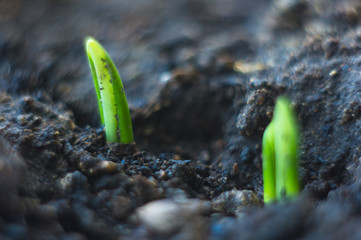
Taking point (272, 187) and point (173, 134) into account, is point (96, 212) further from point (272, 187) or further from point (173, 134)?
point (173, 134)

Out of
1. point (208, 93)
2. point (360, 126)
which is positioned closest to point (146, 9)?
point (208, 93)

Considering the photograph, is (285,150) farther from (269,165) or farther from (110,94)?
(110,94)

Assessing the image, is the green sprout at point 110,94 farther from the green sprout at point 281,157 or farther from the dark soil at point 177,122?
the green sprout at point 281,157

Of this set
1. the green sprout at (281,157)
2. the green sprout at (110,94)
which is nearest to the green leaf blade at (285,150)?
the green sprout at (281,157)

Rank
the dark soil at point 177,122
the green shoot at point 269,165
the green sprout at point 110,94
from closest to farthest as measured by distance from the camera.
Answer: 1. the dark soil at point 177,122
2. the green shoot at point 269,165
3. the green sprout at point 110,94

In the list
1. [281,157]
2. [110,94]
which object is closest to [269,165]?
[281,157]

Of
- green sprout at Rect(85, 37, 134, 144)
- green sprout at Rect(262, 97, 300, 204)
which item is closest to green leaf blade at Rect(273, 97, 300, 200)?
green sprout at Rect(262, 97, 300, 204)
